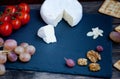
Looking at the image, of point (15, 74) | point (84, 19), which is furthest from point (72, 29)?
point (15, 74)

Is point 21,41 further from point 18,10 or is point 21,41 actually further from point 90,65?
point 90,65

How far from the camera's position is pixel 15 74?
1039 millimetres

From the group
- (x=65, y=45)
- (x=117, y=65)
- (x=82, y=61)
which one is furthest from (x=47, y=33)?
(x=117, y=65)

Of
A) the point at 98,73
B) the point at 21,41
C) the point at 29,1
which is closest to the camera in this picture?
the point at 98,73

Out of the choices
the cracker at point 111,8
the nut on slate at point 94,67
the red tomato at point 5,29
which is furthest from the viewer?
the cracker at point 111,8

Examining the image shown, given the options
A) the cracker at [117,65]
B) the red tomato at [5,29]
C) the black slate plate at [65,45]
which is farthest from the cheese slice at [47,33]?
the cracker at [117,65]

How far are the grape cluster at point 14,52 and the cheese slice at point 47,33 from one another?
0.08m

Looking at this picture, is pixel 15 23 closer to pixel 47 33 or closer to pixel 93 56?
pixel 47 33

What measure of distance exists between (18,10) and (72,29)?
0.27 meters

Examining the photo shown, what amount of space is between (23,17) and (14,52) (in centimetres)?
21

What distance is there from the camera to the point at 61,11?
1.20m

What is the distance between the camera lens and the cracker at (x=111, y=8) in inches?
48.9

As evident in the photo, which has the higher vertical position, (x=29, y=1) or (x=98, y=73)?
(x=29, y=1)

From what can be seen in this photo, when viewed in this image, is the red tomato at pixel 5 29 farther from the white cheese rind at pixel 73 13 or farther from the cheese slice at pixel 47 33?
the white cheese rind at pixel 73 13
